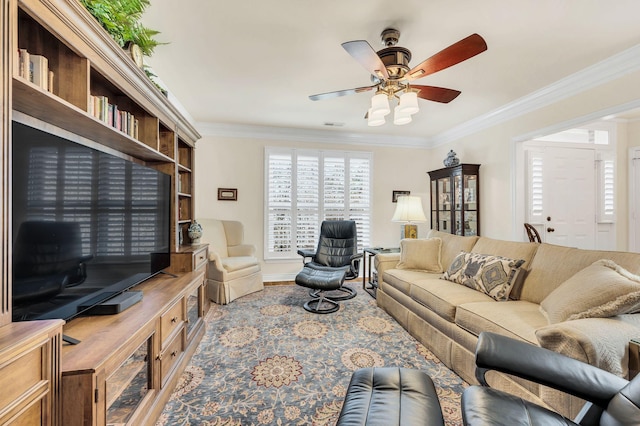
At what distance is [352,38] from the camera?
2.19 m

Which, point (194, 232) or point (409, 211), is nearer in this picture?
point (194, 232)

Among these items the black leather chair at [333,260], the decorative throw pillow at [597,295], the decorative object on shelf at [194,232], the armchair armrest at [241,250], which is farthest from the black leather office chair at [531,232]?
the decorative object on shelf at [194,232]

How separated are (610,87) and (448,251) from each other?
207 centimetres

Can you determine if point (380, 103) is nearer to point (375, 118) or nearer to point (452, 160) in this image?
point (375, 118)

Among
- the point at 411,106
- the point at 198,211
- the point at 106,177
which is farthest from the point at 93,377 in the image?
the point at 198,211

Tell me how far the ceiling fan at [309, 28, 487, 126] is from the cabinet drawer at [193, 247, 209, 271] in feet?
5.95

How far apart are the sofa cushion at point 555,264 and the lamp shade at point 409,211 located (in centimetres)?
161

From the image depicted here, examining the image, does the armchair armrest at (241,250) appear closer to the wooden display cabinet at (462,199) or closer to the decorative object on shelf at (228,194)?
the decorative object on shelf at (228,194)

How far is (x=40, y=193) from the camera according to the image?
110 cm

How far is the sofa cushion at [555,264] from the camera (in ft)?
6.01

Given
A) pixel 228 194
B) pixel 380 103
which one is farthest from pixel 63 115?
pixel 228 194

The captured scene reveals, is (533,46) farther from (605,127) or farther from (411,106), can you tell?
(605,127)

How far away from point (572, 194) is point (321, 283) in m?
4.04

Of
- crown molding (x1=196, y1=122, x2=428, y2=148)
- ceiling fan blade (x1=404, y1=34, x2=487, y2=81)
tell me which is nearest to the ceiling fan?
ceiling fan blade (x1=404, y1=34, x2=487, y2=81)
